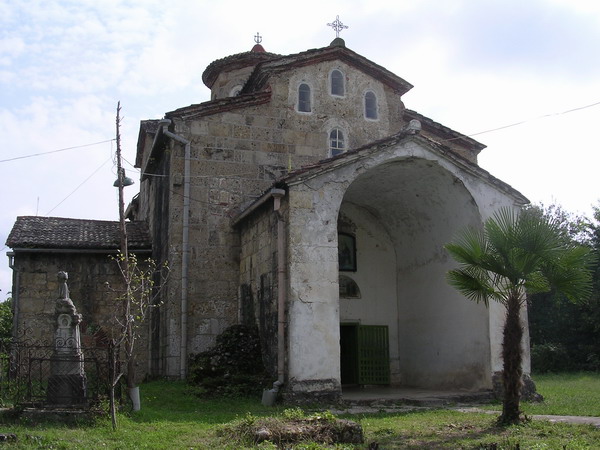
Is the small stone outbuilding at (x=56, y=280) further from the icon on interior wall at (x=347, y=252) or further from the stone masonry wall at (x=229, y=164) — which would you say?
the icon on interior wall at (x=347, y=252)

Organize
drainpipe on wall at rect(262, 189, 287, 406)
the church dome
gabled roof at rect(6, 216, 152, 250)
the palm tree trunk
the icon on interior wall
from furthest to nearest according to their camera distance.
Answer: the church dome < the icon on interior wall < gabled roof at rect(6, 216, 152, 250) < drainpipe on wall at rect(262, 189, 287, 406) < the palm tree trunk

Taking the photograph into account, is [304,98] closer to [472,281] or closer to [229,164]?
[229,164]

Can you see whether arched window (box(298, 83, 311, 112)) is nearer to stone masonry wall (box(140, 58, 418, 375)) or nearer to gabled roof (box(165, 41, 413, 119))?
stone masonry wall (box(140, 58, 418, 375))

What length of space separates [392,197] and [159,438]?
9437 millimetres

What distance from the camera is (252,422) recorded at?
9.47m

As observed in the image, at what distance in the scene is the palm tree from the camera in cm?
1047

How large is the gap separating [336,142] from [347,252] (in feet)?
9.70

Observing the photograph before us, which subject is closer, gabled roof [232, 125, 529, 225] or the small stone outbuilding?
gabled roof [232, 125, 529, 225]

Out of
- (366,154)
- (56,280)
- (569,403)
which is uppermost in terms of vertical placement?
(366,154)

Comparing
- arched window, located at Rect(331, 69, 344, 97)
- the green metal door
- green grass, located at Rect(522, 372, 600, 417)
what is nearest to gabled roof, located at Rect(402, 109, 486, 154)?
arched window, located at Rect(331, 69, 344, 97)

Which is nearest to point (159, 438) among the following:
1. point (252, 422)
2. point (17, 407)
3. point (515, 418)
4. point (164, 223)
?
point (252, 422)

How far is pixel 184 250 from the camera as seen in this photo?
16438 millimetres

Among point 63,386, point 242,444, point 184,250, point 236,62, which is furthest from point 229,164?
point 242,444

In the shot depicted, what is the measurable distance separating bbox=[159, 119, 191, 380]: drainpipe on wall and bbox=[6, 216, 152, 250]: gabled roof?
230 cm
